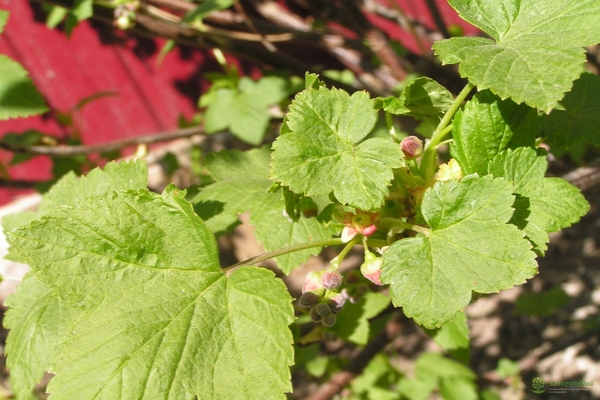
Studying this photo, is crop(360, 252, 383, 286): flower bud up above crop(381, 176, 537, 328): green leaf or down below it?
below

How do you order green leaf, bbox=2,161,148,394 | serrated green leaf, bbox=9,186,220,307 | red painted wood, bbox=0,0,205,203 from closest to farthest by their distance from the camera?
serrated green leaf, bbox=9,186,220,307 → green leaf, bbox=2,161,148,394 → red painted wood, bbox=0,0,205,203

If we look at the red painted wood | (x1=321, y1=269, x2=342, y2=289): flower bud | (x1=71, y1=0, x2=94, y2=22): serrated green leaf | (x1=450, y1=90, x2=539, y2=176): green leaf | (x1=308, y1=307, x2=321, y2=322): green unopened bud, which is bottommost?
the red painted wood

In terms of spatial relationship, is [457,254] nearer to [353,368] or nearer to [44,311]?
[44,311]

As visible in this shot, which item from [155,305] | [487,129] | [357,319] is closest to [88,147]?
[357,319]

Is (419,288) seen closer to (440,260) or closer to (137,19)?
(440,260)

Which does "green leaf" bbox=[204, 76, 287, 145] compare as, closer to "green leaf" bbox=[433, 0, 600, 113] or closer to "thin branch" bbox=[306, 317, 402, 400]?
"thin branch" bbox=[306, 317, 402, 400]

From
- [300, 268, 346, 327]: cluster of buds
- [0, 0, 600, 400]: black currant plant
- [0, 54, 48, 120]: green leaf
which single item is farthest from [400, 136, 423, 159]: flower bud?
[0, 54, 48, 120]: green leaf
